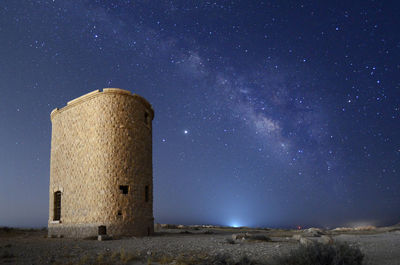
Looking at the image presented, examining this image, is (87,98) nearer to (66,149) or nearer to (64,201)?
(66,149)

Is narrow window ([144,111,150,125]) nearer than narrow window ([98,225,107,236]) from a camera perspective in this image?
No

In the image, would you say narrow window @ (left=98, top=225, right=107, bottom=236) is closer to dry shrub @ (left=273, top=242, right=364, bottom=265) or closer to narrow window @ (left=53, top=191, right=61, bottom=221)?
narrow window @ (left=53, top=191, right=61, bottom=221)

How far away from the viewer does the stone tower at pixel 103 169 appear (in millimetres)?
15398

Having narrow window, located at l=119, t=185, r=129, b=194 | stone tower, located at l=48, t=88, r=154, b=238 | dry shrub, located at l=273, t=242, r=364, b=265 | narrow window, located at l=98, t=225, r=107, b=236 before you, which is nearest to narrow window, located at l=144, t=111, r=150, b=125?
stone tower, located at l=48, t=88, r=154, b=238

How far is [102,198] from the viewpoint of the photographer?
15.3 meters

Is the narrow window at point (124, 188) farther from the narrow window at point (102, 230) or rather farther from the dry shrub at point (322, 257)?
the dry shrub at point (322, 257)

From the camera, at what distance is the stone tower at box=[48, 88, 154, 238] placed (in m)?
15.4

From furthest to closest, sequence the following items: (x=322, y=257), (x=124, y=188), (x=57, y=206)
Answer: (x=57, y=206)
(x=124, y=188)
(x=322, y=257)

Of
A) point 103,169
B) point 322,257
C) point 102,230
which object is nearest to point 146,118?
point 103,169

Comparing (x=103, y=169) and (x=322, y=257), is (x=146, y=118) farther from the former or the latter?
(x=322, y=257)

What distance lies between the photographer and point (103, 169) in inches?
617

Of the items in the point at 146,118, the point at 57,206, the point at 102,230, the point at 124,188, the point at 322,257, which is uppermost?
the point at 146,118

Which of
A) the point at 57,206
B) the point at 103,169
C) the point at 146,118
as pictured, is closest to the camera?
the point at 103,169

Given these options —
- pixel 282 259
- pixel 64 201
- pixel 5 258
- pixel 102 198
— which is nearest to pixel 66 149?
pixel 64 201
